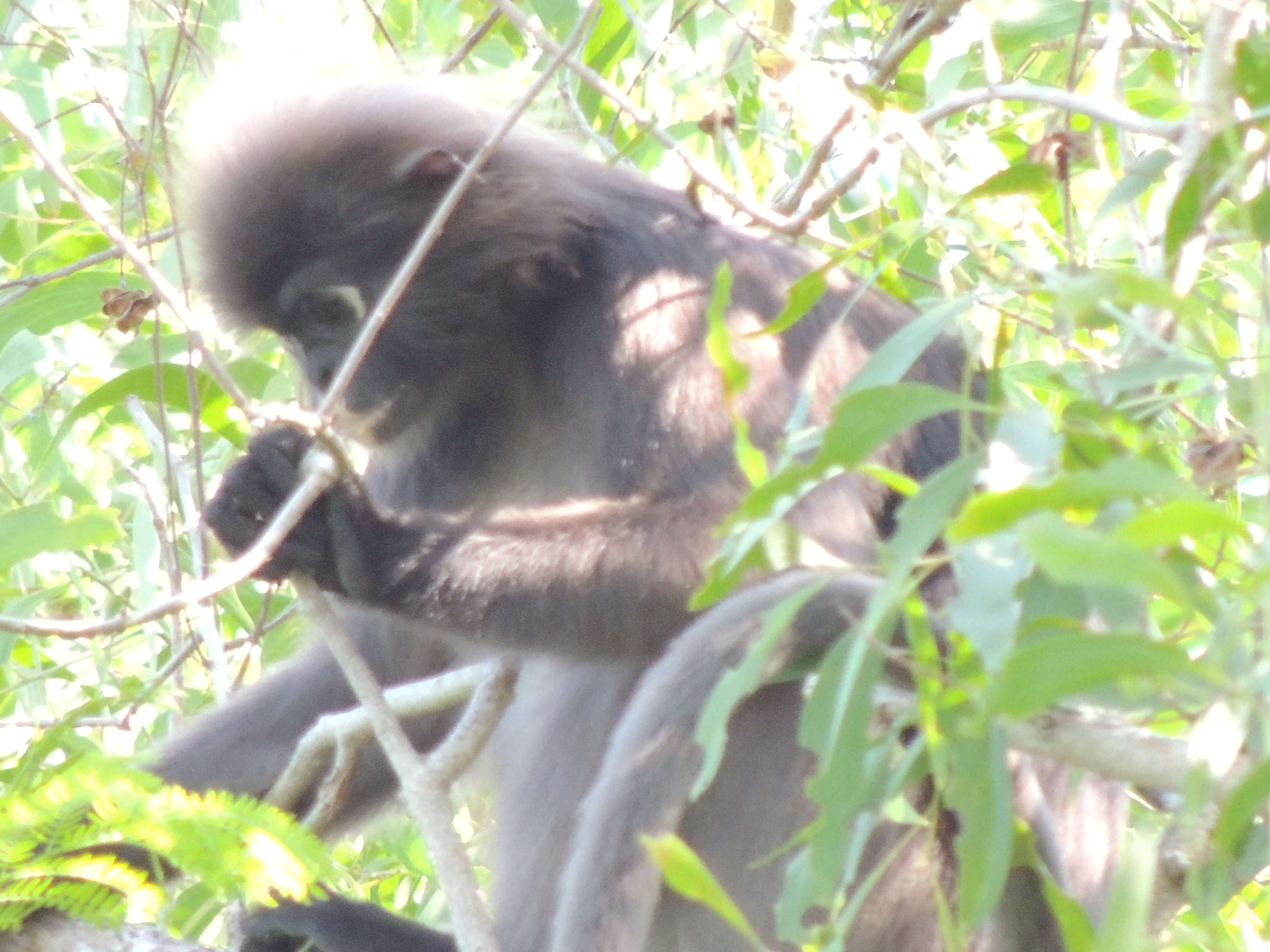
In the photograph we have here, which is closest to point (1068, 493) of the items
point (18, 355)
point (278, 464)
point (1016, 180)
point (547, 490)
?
point (1016, 180)

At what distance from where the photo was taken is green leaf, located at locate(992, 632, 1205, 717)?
0.96 m

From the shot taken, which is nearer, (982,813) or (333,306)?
(982,813)

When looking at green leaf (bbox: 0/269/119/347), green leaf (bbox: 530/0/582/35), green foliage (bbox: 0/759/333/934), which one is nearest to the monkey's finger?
green foliage (bbox: 0/759/333/934)

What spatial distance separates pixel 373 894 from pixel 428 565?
188 centimetres

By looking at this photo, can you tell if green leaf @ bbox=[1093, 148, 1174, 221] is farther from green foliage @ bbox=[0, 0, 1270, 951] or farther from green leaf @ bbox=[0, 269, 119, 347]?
green leaf @ bbox=[0, 269, 119, 347]

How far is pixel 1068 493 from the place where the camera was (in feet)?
3.22

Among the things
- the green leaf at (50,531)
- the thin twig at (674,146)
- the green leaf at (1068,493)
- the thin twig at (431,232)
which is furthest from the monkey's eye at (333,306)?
the green leaf at (1068,493)

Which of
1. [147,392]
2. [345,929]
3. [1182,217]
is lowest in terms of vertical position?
[345,929]

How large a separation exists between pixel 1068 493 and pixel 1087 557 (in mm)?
110

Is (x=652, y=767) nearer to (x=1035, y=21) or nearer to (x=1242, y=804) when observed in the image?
(x=1242, y=804)

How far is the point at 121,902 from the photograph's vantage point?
2.19 metres

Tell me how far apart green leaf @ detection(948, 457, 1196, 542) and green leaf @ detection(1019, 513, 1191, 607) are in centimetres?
6

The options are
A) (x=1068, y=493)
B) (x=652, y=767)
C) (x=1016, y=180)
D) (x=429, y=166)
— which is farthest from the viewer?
(x=429, y=166)

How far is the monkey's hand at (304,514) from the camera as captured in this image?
270 cm
